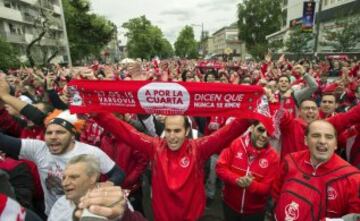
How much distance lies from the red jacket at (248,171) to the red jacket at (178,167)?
1.61 ft

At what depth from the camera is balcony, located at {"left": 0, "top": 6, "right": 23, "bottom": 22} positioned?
126 feet

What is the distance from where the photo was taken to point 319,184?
2.80 m

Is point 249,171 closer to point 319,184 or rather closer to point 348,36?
point 319,184

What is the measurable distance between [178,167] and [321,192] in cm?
124

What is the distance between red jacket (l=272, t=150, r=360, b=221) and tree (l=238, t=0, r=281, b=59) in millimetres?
62974

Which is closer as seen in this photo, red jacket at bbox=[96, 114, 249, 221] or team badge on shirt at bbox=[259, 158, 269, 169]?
red jacket at bbox=[96, 114, 249, 221]

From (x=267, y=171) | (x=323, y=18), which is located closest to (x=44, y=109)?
(x=267, y=171)

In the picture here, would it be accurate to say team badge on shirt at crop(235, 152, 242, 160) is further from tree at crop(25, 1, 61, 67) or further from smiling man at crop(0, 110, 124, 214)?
tree at crop(25, 1, 61, 67)

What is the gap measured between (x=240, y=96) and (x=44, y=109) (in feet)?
8.03

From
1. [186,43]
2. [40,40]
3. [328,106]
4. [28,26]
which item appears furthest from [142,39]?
[328,106]

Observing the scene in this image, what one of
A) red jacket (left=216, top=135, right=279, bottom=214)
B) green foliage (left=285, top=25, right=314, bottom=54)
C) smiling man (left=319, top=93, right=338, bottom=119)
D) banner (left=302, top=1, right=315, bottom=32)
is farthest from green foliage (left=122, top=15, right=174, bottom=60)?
red jacket (left=216, top=135, right=279, bottom=214)

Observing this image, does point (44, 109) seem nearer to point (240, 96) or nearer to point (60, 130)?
point (60, 130)

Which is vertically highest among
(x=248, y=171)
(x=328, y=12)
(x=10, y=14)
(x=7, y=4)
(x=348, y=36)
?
(x=7, y=4)

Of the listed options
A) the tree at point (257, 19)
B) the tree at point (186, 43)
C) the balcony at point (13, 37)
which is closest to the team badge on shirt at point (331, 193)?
the balcony at point (13, 37)
